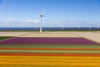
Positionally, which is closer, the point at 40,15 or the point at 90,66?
the point at 90,66

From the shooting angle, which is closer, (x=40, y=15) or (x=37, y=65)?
(x=37, y=65)

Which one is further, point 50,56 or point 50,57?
point 50,56

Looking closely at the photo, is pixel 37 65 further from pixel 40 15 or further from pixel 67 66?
pixel 40 15

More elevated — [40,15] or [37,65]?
[40,15]

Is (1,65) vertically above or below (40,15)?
below

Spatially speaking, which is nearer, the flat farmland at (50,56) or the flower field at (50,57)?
the flower field at (50,57)

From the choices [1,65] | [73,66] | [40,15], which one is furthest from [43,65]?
[40,15]

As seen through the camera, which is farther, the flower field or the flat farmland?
the flat farmland

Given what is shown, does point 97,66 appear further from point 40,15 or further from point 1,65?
point 40,15

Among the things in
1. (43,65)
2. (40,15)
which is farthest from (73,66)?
(40,15)
